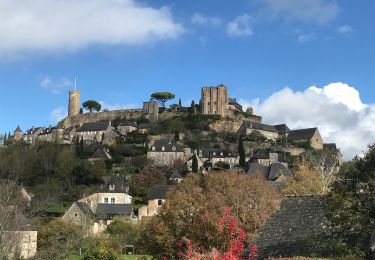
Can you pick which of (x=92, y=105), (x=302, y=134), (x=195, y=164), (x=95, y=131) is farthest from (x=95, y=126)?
(x=302, y=134)

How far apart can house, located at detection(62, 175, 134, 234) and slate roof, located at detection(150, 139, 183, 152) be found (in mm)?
25164

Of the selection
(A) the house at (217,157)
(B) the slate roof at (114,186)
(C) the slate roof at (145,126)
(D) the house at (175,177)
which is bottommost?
(B) the slate roof at (114,186)

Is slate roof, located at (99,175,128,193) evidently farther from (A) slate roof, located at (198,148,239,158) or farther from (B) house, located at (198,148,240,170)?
(A) slate roof, located at (198,148,239,158)

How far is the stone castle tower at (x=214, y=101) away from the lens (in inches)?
5492

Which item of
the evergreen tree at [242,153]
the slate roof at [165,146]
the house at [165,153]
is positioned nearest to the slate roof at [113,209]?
the house at [165,153]

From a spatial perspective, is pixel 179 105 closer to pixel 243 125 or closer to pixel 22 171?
pixel 243 125

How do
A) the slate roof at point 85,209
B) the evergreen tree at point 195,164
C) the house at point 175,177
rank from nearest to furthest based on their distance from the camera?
1. the slate roof at point 85,209
2. the house at point 175,177
3. the evergreen tree at point 195,164

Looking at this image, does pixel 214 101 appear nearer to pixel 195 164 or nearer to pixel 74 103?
pixel 195 164

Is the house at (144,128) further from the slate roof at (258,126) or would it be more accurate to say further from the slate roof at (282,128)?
the slate roof at (282,128)

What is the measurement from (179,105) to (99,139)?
83.5 ft

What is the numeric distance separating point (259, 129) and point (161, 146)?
28.4 m

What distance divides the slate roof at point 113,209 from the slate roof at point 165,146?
3612 centimetres

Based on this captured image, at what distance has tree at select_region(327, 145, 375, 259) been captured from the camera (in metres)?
15.8

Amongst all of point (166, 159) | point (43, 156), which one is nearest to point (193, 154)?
point (166, 159)
